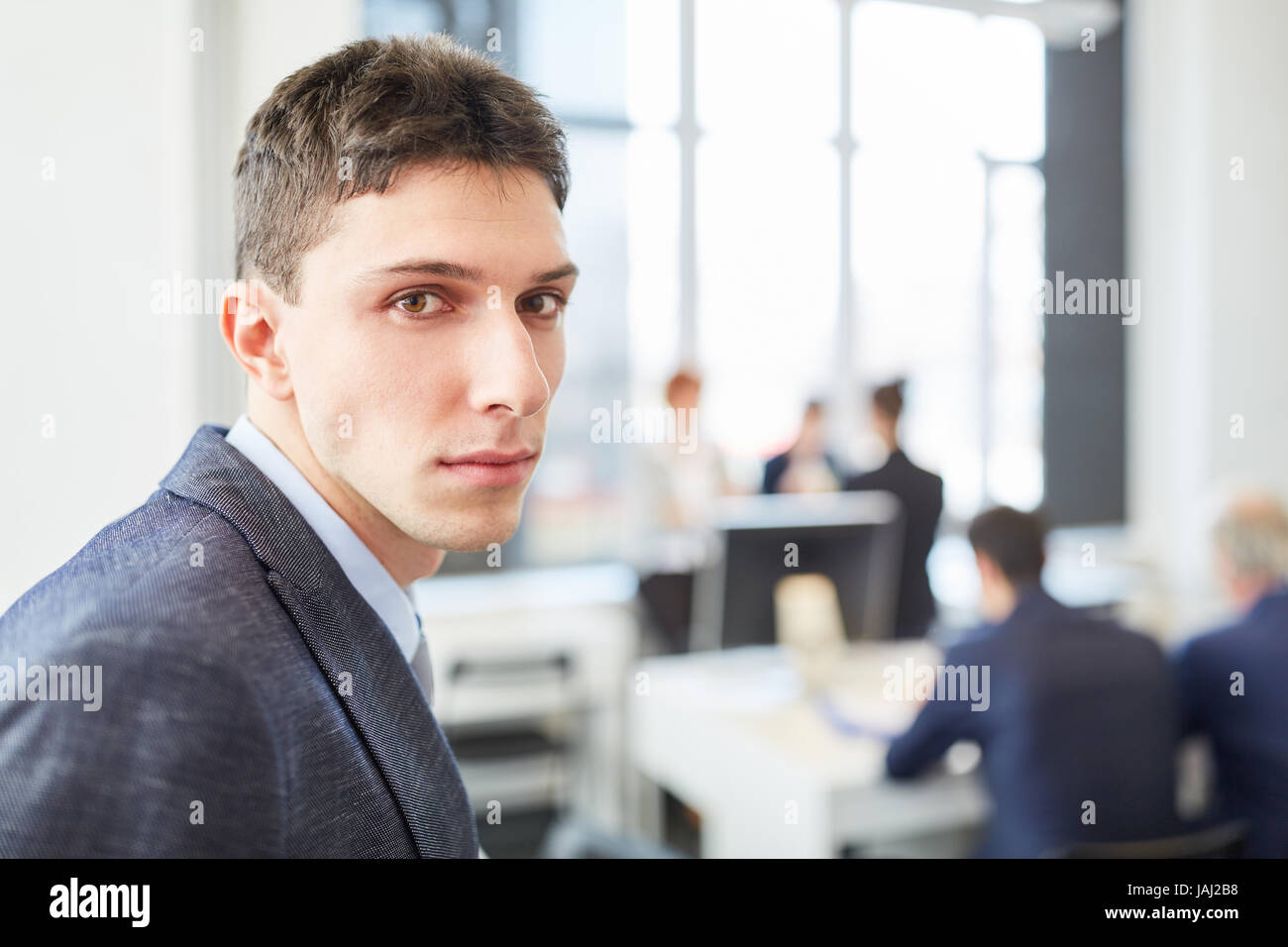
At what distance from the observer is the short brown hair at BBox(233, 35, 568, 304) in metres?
0.58

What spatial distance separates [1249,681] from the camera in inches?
69.0

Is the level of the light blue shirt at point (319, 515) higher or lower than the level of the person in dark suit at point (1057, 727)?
higher

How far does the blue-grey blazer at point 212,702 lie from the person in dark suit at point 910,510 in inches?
72.7

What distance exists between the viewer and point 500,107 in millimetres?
608

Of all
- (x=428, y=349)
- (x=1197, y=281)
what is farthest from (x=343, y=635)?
(x=1197, y=281)

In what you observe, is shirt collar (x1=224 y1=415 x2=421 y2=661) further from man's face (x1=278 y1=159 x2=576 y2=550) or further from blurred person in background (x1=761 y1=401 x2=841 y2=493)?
blurred person in background (x1=761 y1=401 x2=841 y2=493)

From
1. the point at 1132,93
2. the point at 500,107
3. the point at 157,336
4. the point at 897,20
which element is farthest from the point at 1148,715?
the point at 1132,93

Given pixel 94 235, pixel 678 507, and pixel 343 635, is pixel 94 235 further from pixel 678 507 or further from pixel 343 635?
pixel 678 507

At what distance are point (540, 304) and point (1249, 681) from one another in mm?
1803

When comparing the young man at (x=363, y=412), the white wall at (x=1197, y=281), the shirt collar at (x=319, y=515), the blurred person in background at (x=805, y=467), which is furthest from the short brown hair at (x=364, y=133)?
the blurred person in background at (x=805, y=467)

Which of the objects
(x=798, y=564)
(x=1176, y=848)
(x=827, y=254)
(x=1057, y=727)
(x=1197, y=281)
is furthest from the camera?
(x=827, y=254)

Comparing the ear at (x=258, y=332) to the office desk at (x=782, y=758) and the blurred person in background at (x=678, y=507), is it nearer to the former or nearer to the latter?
the office desk at (x=782, y=758)

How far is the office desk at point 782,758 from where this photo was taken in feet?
5.33

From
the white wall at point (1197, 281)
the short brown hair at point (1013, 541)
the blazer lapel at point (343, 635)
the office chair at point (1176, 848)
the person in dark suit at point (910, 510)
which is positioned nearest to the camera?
the blazer lapel at point (343, 635)
